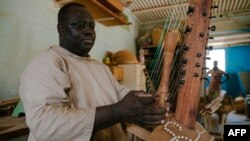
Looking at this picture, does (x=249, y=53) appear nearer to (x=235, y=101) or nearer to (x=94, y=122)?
(x=235, y=101)

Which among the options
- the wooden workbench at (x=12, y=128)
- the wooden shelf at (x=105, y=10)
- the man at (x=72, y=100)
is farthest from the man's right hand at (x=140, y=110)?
the wooden shelf at (x=105, y=10)

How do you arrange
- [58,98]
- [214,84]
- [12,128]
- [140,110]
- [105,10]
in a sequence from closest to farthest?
[140,110]
[58,98]
[12,128]
[105,10]
[214,84]

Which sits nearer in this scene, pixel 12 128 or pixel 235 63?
pixel 12 128

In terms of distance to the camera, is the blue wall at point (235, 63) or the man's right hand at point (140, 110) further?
the blue wall at point (235, 63)

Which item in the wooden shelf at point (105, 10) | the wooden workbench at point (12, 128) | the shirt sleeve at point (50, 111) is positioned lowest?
the wooden workbench at point (12, 128)

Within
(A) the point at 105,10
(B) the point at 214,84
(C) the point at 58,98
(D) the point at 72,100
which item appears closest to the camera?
(C) the point at 58,98

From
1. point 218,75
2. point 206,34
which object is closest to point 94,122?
point 206,34

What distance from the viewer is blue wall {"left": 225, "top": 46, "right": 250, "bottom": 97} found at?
5980 mm

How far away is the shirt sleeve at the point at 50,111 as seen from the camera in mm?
598

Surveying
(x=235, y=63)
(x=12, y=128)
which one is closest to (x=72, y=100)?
(x=12, y=128)

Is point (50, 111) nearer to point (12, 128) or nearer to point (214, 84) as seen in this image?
point (12, 128)

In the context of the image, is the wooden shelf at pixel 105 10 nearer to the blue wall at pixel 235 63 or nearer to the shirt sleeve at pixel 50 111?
the shirt sleeve at pixel 50 111

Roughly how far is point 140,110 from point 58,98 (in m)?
0.27

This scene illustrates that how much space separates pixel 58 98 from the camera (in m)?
0.68
